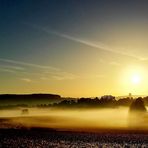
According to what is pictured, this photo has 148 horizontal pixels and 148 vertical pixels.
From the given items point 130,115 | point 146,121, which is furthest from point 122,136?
point 130,115

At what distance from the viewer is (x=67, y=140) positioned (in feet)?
182

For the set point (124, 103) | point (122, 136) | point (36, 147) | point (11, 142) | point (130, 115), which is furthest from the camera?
point (124, 103)

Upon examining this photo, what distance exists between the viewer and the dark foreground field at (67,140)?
163 feet

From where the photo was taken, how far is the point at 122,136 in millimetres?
59594

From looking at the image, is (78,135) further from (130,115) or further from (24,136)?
(130,115)

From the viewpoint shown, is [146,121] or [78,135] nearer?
[78,135]

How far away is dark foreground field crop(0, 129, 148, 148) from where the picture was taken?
49.7m

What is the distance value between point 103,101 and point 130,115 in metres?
57.9

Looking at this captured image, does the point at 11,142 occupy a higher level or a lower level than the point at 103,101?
lower

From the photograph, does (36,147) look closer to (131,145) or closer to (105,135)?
(131,145)

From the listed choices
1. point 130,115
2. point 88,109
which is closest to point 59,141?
point 130,115

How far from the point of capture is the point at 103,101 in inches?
5974

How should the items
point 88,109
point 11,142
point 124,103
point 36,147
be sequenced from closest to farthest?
point 36,147 < point 11,142 < point 88,109 < point 124,103

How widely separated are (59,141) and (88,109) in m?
89.8
